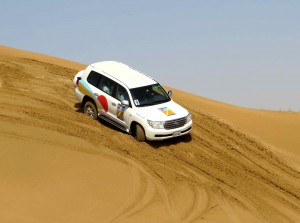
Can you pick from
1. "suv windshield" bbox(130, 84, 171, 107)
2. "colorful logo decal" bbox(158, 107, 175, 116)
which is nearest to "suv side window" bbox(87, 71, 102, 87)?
"suv windshield" bbox(130, 84, 171, 107)

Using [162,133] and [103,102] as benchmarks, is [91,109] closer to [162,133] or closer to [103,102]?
[103,102]

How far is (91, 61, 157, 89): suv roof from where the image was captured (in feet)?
55.7

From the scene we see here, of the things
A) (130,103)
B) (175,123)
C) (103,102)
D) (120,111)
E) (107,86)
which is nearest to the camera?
(175,123)

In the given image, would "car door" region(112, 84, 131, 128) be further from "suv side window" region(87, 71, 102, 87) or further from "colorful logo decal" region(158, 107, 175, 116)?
"colorful logo decal" region(158, 107, 175, 116)

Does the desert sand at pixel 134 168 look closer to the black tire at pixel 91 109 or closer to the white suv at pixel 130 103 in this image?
the black tire at pixel 91 109

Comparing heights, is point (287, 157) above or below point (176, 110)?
below

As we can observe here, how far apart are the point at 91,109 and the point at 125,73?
5.15ft

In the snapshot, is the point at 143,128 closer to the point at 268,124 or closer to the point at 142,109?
the point at 142,109

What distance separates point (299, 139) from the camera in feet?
62.0

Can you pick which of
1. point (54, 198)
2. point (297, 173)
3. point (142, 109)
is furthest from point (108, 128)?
point (297, 173)

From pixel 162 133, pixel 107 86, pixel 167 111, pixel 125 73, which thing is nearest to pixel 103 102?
pixel 107 86

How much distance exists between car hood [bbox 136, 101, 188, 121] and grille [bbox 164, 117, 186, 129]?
3.7 inches

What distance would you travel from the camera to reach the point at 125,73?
1748cm

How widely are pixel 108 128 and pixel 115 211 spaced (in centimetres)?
471
